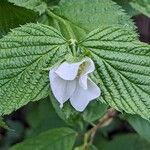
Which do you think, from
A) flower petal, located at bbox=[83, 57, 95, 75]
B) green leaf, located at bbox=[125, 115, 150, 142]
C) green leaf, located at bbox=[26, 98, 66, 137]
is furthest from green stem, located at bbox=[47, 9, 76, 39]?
green leaf, located at bbox=[26, 98, 66, 137]

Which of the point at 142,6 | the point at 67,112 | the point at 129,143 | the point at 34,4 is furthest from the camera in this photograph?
the point at 129,143

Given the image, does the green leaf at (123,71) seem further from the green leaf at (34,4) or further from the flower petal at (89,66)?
the green leaf at (34,4)

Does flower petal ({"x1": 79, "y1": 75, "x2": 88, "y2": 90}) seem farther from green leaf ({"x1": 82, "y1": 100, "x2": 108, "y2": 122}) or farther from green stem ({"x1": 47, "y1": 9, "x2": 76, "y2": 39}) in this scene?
green leaf ({"x1": 82, "y1": 100, "x2": 108, "y2": 122})

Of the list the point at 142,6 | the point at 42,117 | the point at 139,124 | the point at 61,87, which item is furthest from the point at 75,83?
the point at 42,117

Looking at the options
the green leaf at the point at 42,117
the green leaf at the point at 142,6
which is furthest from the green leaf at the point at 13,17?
the green leaf at the point at 42,117

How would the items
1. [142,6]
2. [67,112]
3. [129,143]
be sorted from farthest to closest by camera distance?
1. [129,143]
2. [142,6]
3. [67,112]

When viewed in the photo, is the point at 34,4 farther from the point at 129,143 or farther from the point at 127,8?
the point at 129,143
